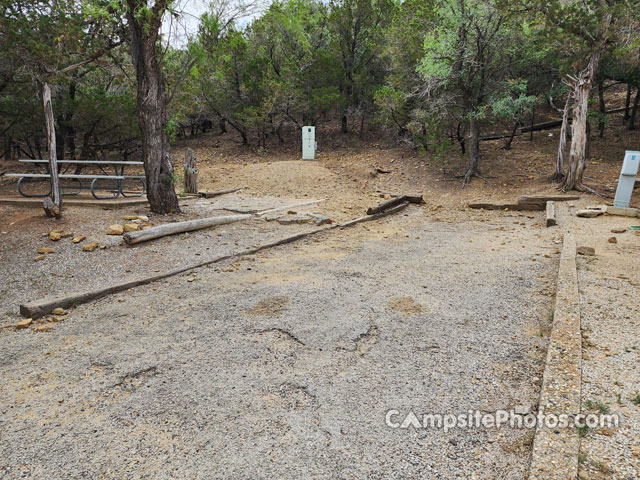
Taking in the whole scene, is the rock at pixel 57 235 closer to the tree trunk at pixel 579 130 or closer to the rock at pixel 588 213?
the rock at pixel 588 213

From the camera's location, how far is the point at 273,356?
266 centimetres

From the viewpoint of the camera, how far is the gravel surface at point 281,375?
1.78m

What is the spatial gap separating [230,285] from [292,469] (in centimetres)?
267

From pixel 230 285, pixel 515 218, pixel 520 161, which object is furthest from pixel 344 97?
pixel 230 285

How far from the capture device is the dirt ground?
1801 millimetres

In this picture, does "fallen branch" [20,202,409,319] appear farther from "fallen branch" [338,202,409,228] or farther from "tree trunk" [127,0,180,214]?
"tree trunk" [127,0,180,214]

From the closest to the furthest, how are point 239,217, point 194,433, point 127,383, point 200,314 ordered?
point 194,433 → point 127,383 → point 200,314 → point 239,217

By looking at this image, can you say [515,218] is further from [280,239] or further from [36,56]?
[36,56]

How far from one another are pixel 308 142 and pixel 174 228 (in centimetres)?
1018

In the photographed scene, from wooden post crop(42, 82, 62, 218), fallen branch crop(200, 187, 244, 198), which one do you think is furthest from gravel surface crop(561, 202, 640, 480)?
fallen branch crop(200, 187, 244, 198)

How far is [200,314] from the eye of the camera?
11.3ft

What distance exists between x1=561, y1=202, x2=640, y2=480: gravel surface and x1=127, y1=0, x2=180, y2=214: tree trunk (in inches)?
248

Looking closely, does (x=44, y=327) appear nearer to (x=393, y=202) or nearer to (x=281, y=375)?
(x=281, y=375)

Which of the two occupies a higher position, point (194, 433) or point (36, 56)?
point (36, 56)
